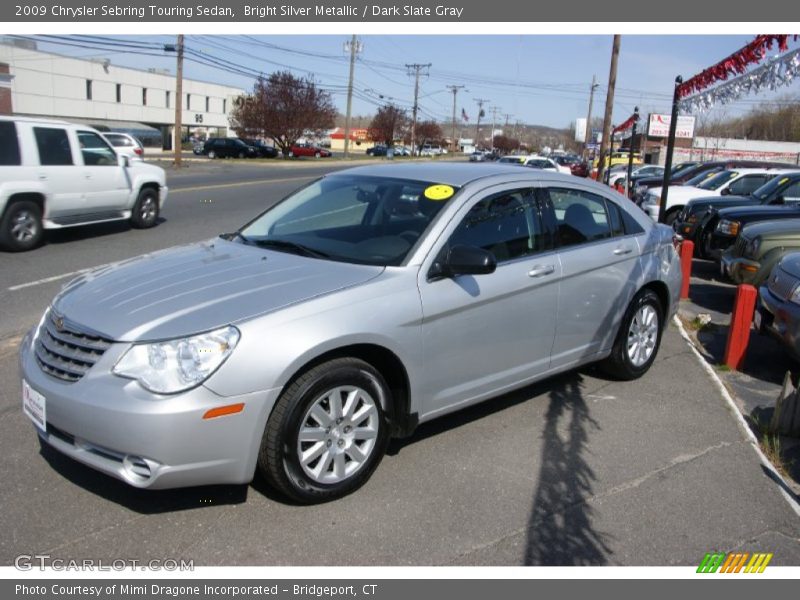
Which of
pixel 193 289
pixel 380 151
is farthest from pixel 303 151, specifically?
pixel 193 289

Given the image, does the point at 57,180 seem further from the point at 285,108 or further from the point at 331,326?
the point at 285,108

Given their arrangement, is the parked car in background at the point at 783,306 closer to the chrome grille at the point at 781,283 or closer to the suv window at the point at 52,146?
the chrome grille at the point at 781,283

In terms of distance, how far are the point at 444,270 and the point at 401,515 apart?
1352 millimetres

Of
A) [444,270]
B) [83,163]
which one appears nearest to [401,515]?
[444,270]

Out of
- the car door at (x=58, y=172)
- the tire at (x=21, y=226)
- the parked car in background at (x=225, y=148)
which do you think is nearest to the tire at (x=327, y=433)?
the tire at (x=21, y=226)

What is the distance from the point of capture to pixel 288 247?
441cm

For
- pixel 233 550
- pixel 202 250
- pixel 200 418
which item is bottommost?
pixel 233 550

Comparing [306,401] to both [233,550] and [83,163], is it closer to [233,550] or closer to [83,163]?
[233,550]

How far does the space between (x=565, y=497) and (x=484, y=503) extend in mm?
462

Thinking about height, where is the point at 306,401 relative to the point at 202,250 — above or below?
below

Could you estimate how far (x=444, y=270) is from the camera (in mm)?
4070

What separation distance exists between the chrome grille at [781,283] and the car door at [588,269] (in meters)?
1.35

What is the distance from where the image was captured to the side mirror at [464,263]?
3.96m

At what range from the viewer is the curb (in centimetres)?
400
